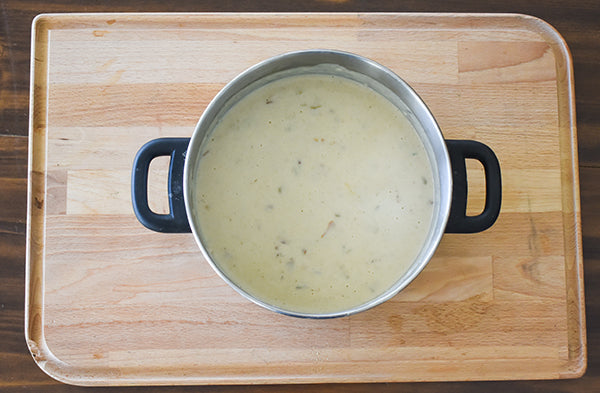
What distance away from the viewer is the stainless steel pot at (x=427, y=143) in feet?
2.39

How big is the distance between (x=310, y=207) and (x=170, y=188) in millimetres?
193

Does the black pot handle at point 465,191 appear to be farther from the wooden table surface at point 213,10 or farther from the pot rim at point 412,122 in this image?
the wooden table surface at point 213,10

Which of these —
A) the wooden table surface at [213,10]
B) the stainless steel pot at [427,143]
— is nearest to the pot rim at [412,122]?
the stainless steel pot at [427,143]

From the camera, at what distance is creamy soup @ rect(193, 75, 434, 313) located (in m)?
0.78

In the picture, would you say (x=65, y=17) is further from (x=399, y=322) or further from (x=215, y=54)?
(x=399, y=322)

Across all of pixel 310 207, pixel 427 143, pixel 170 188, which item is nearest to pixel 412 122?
pixel 427 143

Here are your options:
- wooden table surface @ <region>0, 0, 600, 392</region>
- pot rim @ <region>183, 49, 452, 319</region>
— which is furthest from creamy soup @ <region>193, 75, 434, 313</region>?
wooden table surface @ <region>0, 0, 600, 392</region>

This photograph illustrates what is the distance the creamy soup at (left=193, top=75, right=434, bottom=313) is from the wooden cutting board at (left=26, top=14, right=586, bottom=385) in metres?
0.10

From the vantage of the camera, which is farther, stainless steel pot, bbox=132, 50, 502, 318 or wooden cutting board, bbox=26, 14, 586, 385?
wooden cutting board, bbox=26, 14, 586, 385

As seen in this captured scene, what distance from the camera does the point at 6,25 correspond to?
0.95 m

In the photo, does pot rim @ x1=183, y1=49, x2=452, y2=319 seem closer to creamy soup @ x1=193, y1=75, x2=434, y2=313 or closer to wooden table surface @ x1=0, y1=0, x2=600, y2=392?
creamy soup @ x1=193, y1=75, x2=434, y2=313

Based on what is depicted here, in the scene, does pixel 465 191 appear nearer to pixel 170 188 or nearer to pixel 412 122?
pixel 412 122

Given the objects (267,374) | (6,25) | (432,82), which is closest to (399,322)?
(267,374)

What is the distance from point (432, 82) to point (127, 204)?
513 mm
